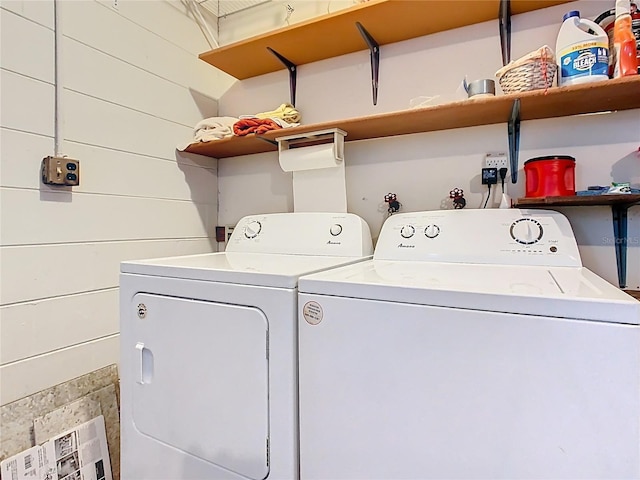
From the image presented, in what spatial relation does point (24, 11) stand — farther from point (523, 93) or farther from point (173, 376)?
point (523, 93)

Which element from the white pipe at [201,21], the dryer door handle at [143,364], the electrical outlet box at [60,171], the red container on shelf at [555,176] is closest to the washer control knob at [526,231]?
the red container on shelf at [555,176]

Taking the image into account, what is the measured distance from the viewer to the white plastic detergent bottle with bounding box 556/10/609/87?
3.82ft

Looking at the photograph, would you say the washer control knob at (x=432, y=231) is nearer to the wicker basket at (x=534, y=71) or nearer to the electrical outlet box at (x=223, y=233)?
the wicker basket at (x=534, y=71)

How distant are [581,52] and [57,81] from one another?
1856mm

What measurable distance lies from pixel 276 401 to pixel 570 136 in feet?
4.62

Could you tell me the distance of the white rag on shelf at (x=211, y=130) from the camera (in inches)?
73.9

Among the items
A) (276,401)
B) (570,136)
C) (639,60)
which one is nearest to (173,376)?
(276,401)

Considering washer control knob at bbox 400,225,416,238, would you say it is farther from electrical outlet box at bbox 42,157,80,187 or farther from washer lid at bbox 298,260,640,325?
electrical outlet box at bbox 42,157,80,187

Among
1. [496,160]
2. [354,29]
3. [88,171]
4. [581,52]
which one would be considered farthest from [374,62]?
[88,171]

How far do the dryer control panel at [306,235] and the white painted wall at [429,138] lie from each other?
27 cm

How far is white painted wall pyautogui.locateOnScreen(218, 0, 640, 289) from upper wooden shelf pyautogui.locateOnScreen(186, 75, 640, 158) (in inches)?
2.4

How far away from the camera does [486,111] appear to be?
4.56ft

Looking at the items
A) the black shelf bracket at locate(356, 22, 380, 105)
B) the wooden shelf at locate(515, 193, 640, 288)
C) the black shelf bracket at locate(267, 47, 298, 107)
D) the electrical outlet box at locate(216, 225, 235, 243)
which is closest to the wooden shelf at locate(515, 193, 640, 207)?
the wooden shelf at locate(515, 193, 640, 288)

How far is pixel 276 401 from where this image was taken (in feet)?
3.02
